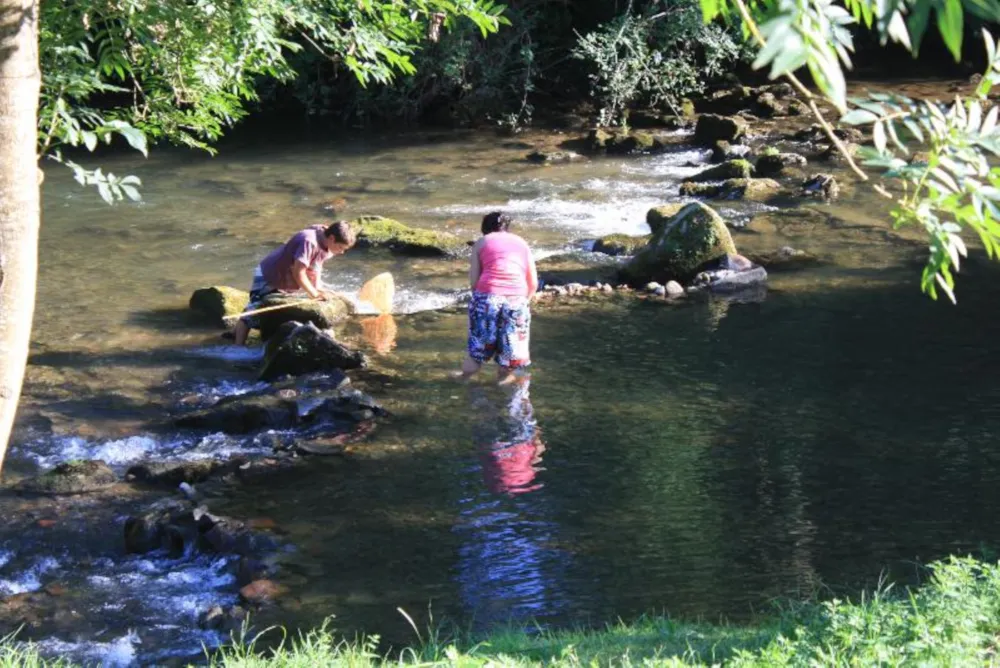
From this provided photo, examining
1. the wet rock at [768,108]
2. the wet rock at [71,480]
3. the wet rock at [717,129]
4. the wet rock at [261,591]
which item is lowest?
the wet rock at [261,591]

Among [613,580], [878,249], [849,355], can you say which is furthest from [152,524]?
[878,249]

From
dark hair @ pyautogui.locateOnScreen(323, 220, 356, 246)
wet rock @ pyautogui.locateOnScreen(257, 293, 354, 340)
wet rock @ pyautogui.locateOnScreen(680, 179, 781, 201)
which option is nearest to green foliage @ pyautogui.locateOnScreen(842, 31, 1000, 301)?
dark hair @ pyautogui.locateOnScreen(323, 220, 356, 246)

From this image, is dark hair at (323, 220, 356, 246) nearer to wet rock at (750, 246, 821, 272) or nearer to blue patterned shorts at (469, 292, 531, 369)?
blue patterned shorts at (469, 292, 531, 369)

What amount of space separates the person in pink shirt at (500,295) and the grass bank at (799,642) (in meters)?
5.08

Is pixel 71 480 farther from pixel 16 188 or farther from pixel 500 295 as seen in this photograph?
pixel 16 188

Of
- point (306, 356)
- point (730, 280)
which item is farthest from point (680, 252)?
point (306, 356)

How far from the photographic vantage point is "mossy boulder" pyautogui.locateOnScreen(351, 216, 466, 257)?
16.3 meters

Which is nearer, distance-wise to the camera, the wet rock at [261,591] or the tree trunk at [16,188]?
the tree trunk at [16,188]

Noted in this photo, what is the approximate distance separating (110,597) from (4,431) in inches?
147

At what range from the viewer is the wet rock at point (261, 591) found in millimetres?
7363

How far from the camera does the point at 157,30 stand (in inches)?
310

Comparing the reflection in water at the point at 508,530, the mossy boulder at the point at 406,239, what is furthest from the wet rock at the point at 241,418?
the mossy boulder at the point at 406,239

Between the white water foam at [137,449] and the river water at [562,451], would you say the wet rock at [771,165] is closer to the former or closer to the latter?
the river water at [562,451]

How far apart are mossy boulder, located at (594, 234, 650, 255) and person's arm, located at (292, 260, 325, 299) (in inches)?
194
